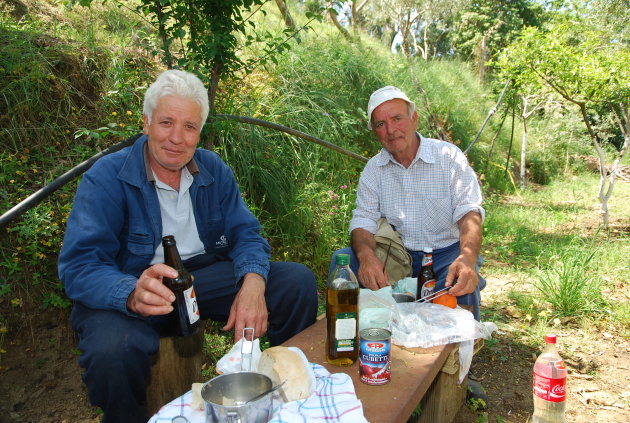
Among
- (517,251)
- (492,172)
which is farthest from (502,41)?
(517,251)

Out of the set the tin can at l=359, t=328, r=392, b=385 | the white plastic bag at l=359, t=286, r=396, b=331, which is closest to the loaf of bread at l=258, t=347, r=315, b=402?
the tin can at l=359, t=328, r=392, b=385

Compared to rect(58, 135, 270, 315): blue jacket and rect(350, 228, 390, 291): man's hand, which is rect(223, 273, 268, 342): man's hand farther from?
rect(350, 228, 390, 291): man's hand

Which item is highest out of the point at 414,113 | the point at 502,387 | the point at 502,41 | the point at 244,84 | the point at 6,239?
the point at 502,41

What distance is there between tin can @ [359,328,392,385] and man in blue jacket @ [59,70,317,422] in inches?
25.5

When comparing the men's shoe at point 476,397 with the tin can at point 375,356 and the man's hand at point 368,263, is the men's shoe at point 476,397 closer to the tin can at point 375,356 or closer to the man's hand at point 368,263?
the man's hand at point 368,263

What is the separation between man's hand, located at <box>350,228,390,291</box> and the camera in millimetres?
2621

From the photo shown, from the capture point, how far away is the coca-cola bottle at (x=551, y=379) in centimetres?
190

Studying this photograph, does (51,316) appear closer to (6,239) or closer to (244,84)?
(6,239)

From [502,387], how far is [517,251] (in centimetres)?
312

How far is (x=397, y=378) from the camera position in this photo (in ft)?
5.32

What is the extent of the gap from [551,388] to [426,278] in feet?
2.55

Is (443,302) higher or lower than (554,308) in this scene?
higher

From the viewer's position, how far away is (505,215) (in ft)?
24.2

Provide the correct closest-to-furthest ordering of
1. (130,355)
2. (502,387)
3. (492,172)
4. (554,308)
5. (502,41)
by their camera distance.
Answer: (130,355), (502,387), (554,308), (492,172), (502,41)
